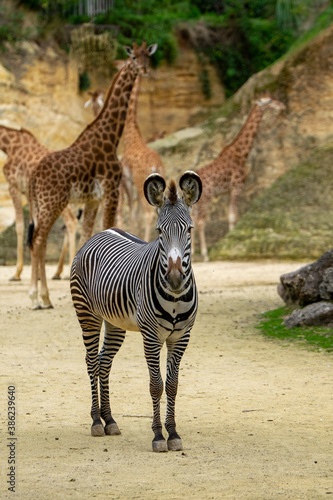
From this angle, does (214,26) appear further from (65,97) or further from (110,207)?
(110,207)

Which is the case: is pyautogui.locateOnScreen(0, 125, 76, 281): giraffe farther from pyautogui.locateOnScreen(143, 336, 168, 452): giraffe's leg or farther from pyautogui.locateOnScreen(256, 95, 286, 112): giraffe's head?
pyautogui.locateOnScreen(143, 336, 168, 452): giraffe's leg

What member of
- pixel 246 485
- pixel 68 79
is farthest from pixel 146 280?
pixel 68 79

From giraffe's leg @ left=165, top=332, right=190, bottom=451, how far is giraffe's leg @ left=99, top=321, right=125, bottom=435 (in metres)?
0.54

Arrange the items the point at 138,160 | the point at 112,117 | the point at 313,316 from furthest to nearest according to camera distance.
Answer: the point at 138,160, the point at 112,117, the point at 313,316

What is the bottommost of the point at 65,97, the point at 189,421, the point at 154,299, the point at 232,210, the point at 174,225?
the point at 232,210

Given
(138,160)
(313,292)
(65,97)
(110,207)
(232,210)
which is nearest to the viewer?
(313,292)

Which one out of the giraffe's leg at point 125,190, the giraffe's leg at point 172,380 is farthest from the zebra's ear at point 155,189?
the giraffe's leg at point 125,190

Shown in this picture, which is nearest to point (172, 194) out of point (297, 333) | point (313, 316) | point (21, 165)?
point (297, 333)

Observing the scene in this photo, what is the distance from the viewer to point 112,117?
14.2 m

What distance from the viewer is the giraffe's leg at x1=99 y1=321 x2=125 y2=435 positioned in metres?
6.68

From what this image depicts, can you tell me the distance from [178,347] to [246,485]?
117cm

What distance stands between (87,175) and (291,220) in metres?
6.51

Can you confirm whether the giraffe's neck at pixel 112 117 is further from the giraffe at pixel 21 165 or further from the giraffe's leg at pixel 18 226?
the giraffe's leg at pixel 18 226

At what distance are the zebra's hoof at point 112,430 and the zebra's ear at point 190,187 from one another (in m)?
1.49
